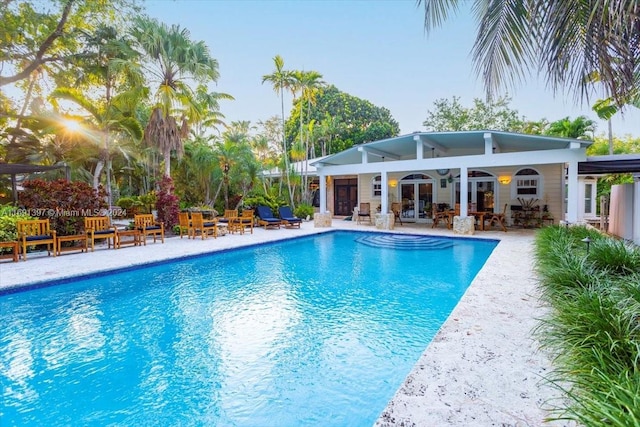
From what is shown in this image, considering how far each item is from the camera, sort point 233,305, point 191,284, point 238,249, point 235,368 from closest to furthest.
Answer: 1. point 235,368
2. point 233,305
3. point 191,284
4. point 238,249

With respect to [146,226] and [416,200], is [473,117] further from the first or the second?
[146,226]

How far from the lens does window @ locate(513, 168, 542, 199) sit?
14524 mm

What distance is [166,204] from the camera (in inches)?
509

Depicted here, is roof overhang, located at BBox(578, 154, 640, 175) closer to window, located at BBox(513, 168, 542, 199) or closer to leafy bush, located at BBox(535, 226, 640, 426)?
window, located at BBox(513, 168, 542, 199)

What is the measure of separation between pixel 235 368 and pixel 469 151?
15.2m

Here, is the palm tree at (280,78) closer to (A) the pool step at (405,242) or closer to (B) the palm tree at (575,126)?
(A) the pool step at (405,242)

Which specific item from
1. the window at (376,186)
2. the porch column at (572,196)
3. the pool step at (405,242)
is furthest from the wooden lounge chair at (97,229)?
the porch column at (572,196)

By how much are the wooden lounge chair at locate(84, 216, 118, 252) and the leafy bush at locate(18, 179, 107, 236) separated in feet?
1.47

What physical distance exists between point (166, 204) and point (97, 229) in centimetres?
282

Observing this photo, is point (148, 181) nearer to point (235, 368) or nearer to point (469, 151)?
point (469, 151)

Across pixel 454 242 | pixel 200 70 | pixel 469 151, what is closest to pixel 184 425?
pixel 454 242

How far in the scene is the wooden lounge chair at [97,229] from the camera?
9836 millimetres

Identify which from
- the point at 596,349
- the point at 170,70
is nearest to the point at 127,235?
the point at 170,70

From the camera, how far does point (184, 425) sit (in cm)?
279
